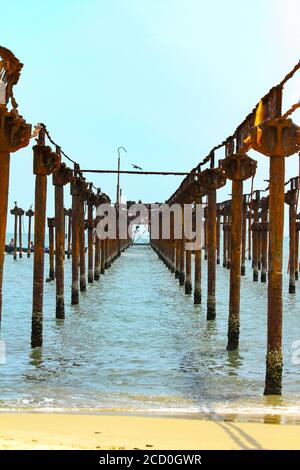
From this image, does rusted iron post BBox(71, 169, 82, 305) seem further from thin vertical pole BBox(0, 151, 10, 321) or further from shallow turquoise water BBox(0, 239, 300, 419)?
thin vertical pole BBox(0, 151, 10, 321)

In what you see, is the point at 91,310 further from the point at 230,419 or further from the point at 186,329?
the point at 230,419

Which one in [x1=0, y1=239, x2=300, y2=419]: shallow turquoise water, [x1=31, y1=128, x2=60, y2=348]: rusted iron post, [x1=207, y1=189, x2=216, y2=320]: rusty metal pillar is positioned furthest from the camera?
[x1=207, y1=189, x2=216, y2=320]: rusty metal pillar

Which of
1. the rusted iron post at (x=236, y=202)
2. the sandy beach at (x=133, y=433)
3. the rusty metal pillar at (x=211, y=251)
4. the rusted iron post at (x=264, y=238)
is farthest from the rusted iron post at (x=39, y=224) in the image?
the rusted iron post at (x=264, y=238)

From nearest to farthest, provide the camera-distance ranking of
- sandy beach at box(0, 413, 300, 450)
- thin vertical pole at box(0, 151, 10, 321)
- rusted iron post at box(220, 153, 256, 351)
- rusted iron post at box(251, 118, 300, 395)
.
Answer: sandy beach at box(0, 413, 300, 450) → rusted iron post at box(251, 118, 300, 395) → thin vertical pole at box(0, 151, 10, 321) → rusted iron post at box(220, 153, 256, 351)

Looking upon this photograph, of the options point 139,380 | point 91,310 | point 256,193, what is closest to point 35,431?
point 139,380

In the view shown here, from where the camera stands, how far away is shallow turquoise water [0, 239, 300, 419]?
8.79 m

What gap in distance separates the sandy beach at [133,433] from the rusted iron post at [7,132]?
2646mm

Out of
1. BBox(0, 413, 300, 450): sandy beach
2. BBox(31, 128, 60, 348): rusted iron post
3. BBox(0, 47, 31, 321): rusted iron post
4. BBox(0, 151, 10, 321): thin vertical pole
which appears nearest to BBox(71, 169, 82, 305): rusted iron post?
BBox(31, 128, 60, 348): rusted iron post

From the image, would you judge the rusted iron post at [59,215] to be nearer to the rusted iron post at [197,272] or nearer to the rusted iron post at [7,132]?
the rusted iron post at [197,272]

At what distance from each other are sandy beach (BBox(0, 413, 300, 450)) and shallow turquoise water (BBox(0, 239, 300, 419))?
0.74 m

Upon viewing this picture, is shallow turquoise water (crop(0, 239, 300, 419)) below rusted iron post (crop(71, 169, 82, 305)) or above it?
below

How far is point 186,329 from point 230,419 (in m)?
8.42

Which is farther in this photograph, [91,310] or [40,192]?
[91,310]

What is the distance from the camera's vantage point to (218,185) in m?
16.9
